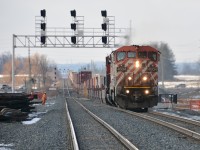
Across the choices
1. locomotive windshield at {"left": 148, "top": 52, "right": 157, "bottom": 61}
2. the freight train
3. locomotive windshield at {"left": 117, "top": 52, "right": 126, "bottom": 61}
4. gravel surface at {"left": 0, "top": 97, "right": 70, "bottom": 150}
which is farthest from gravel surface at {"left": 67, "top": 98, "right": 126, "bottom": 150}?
locomotive windshield at {"left": 148, "top": 52, "right": 157, "bottom": 61}

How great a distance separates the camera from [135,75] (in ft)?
78.9

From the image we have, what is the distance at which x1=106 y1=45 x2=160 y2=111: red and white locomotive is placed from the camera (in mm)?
23828

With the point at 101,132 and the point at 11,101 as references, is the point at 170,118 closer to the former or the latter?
the point at 101,132

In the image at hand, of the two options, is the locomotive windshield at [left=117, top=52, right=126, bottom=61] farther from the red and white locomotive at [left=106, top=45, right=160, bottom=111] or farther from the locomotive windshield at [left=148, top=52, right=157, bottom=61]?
the locomotive windshield at [left=148, top=52, right=157, bottom=61]

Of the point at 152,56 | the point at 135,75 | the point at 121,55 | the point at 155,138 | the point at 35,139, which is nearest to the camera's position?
the point at 155,138

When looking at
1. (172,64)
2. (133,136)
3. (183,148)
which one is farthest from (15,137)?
(172,64)

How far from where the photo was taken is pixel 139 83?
24.1m

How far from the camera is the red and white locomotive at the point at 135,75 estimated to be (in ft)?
78.2

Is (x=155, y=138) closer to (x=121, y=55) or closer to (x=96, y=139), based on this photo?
(x=96, y=139)

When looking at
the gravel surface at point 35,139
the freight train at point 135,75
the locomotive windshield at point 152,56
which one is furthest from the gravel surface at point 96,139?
the locomotive windshield at point 152,56

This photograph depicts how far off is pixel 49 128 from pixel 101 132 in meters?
3.09

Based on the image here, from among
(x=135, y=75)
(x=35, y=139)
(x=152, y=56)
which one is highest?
(x=152, y=56)

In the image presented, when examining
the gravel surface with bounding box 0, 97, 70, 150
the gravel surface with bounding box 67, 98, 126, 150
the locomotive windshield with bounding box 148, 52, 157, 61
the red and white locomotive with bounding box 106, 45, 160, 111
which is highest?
the locomotive windshield with bounding box 148, 52, 157, 61

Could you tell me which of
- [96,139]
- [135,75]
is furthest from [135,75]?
[96,139]
